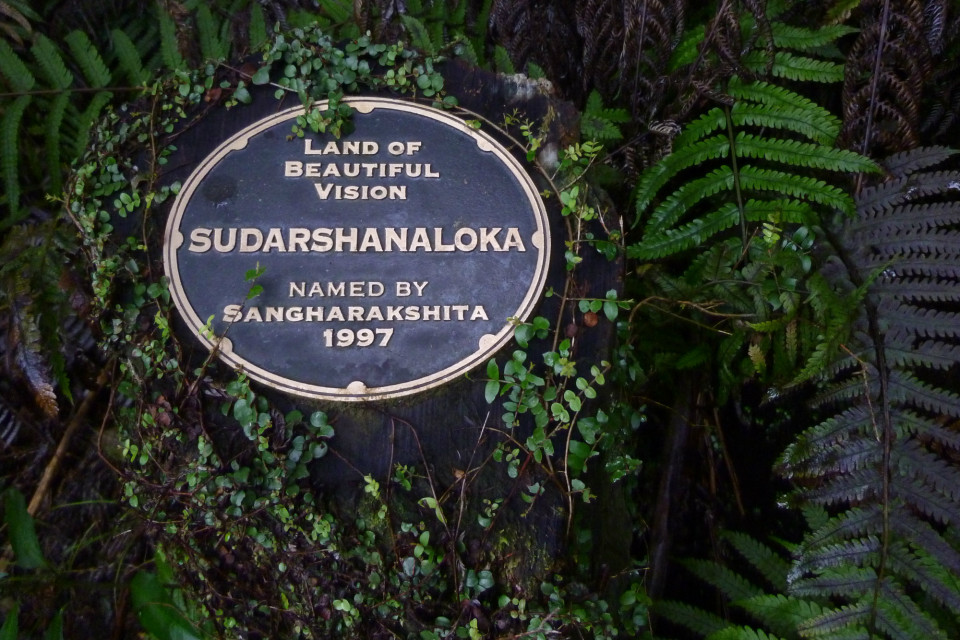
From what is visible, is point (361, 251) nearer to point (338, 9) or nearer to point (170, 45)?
point (338, 9)

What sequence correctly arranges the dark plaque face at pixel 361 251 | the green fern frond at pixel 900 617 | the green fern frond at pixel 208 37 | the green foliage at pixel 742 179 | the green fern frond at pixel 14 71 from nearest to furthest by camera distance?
the green fern frond at pixel 900 617
the dark plaque face at pixel 361 251
the green foliage at pixel 742 179
the green fern frond at pixel 14 71
the green fern frond at pixel 208 37

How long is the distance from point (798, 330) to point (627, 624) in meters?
1.10

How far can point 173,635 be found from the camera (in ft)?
7.46

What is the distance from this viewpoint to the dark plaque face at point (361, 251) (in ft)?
6.66

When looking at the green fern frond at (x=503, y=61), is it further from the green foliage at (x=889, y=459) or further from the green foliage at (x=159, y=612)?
the green foliage at (x=159, y=612)

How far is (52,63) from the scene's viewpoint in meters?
3.02

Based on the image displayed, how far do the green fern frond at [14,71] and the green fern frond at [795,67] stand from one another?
2.92m

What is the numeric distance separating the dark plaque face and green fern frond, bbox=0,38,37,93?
4.57 ft

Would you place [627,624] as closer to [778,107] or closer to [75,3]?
[778,107]

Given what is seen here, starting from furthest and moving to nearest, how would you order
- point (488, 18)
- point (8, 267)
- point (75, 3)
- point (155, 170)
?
point (75, 3) → point (488, 18) → point (8, 267) → point (155, 170)

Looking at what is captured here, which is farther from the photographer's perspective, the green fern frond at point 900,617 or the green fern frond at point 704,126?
the green fern frond at point 704,126

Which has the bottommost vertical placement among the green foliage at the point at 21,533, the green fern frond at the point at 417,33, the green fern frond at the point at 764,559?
the green fern frond at the point at 764,559

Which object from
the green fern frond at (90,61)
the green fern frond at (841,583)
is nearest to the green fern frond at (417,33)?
the green fern frond at (90,61)

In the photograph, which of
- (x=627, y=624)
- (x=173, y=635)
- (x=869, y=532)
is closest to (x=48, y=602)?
(x=173, y=635)
